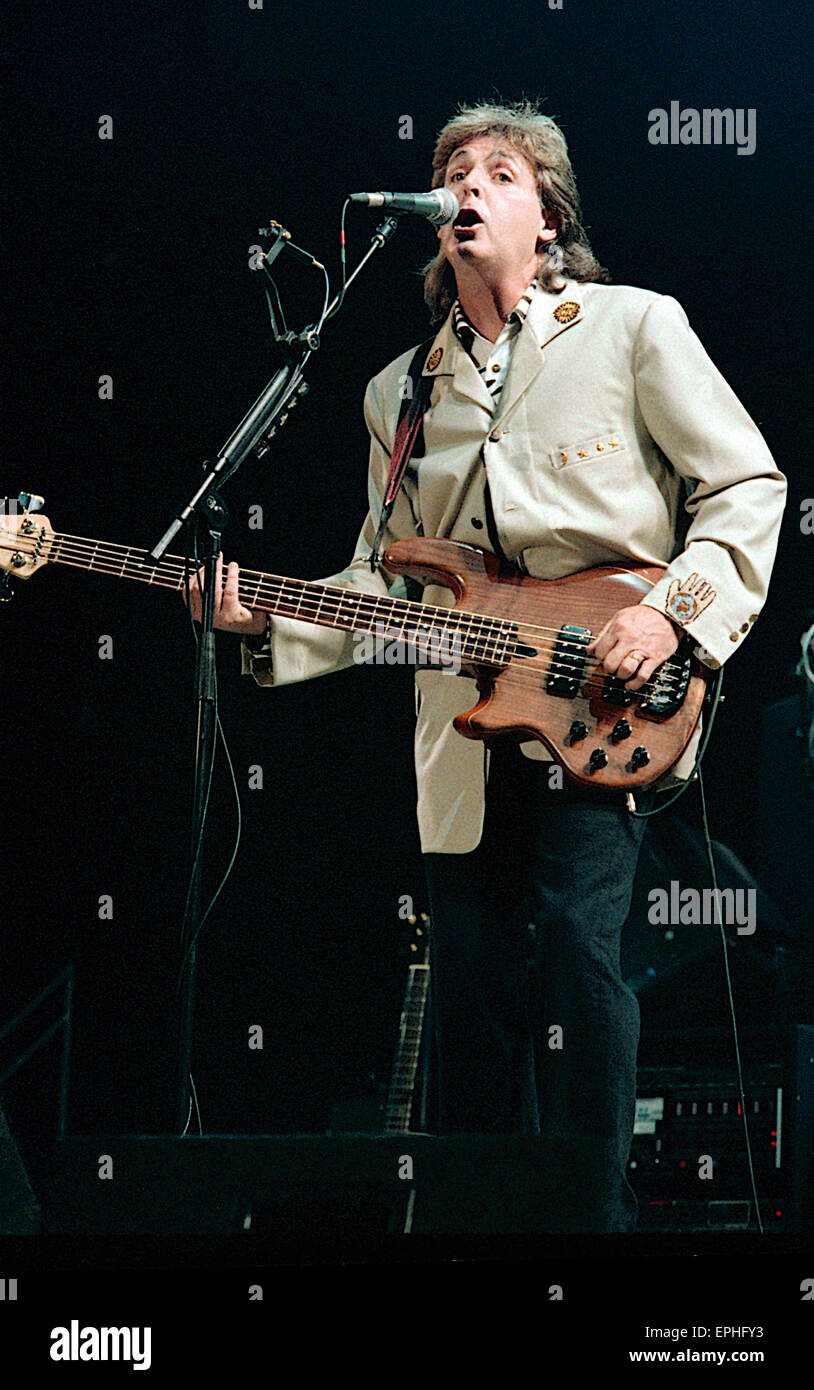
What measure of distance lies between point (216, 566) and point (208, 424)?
3.20 ft

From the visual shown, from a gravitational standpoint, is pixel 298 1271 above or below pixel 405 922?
below

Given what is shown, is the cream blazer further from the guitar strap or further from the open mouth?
the open mouth

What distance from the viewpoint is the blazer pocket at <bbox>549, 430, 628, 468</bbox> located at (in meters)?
2.87

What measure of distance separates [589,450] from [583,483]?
0.27ft

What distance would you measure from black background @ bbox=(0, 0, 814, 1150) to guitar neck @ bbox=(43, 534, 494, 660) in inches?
19.7

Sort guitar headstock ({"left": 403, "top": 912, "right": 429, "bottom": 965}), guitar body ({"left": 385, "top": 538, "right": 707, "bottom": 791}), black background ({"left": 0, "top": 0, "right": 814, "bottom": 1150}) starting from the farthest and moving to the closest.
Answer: black background ({"left": 0, "top": 0, "right": 814, "bottom": 1150}), guitar headstock ({"left": 403, "top": 912, "right": 429, "bottom": 965}), guitar body ({"left": 385, "top": 538, "right": 707, "bottom": 791})

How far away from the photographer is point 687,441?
111 inches

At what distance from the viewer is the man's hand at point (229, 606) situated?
2.75m

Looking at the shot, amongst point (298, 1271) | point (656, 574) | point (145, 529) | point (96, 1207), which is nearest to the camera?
point (96, 1207)

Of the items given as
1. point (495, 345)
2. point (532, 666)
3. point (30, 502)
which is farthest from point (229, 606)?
point (495, 345)

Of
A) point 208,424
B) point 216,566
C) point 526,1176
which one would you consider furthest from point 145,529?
point 526,1176

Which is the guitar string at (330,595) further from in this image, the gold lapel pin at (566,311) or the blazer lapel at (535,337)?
the gold lapel pin at (566,311)

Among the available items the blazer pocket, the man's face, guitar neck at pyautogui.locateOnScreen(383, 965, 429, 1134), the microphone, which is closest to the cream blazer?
the blazer pocket

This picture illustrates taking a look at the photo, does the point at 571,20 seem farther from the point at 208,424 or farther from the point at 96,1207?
the point at 96,1207
